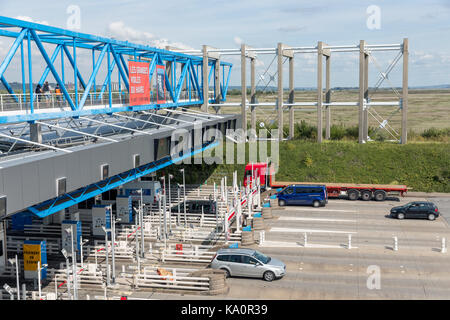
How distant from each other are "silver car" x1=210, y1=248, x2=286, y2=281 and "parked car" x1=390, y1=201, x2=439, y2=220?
14.9m

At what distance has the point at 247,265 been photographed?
23328 mm

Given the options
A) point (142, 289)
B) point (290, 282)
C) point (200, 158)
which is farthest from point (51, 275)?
point (200, 158)

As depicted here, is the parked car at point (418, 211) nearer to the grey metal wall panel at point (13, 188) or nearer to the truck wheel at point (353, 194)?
the truck wheel at point (353, 194)

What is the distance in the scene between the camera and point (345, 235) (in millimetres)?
31203

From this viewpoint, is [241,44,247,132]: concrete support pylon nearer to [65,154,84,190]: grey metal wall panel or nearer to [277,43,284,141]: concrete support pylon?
[277,43,284,141]: concrete support pylon

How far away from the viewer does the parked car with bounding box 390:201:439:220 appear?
35125 mm

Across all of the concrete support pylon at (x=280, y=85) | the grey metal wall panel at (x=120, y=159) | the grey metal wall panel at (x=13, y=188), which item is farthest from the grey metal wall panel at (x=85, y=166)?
the concrete support pylon at (x=280, y=85)

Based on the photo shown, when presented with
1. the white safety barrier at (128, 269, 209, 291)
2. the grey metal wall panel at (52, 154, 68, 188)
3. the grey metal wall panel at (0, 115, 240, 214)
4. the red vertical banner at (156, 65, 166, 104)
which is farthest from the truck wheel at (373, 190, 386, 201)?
the grey metal wall panel at (52, 154, 68, 188)

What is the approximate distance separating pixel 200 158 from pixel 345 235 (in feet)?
68.8

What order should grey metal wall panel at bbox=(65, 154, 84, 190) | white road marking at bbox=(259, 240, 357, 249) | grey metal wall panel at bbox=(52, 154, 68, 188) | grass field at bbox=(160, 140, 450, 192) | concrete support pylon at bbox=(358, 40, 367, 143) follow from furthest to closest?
1. concrete support pylon at bbox=(358, 40, 367, 143)
2. grass field at bbox=(160, 140, 450, 192)
3. white road marking at bbox=(259, 240, 357, 249)
4. grey metal wall panel at bbox=(65, 154, 84, 190)
5. grey metal wall panel at bbox=(52, 154, 68, 188)

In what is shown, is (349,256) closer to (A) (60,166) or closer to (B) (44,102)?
(A) (60,166)

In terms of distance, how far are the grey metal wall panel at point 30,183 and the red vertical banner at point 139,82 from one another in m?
16.5

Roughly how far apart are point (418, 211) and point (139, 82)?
20.7 meters

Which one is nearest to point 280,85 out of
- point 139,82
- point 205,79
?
point 205,79
